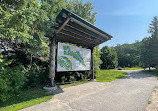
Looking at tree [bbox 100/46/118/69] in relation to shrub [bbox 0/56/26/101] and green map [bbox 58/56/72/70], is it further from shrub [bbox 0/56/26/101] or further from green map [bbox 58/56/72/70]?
shrub [bbox 0/56/26/101]

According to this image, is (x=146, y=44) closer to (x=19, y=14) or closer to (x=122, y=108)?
(x=122, y=108)

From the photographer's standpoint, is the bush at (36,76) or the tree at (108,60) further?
the tree at (108,60)

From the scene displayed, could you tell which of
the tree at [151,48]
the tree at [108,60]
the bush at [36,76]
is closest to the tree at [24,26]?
the bush at [36,76]

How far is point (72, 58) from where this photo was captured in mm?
5492

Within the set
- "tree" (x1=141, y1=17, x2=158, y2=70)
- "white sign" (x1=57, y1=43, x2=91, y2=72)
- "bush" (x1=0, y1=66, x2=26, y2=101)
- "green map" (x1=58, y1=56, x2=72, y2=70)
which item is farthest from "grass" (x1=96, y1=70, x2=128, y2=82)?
"tree" (x1=141, y1=17, x2=158, y2=70)

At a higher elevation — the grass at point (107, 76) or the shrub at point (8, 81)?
the shrub at point (8, 81)

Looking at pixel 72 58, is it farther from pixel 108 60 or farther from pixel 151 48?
pixel 108 60

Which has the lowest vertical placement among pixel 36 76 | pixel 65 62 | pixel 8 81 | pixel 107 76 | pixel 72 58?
pixel 107 76

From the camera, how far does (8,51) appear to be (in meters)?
4.54

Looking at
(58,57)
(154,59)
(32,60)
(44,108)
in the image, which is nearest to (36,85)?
(32,60)

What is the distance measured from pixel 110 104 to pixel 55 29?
3.92m

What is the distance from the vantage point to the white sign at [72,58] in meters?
4.87

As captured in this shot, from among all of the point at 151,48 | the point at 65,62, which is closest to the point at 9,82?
the point at 65,62

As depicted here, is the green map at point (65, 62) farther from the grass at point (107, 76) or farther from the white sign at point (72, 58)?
the grass at point (107, 76)
